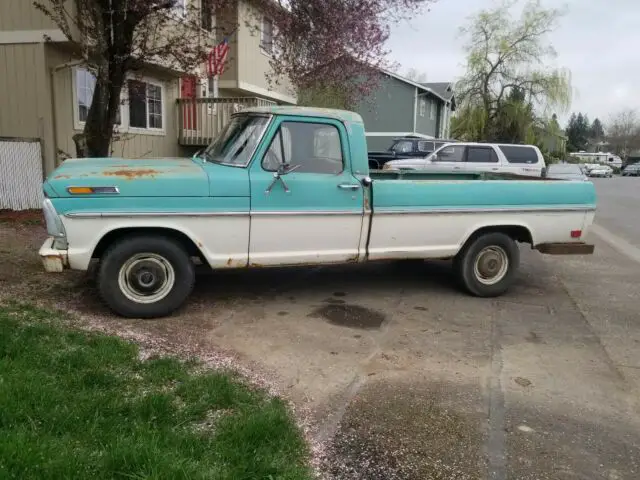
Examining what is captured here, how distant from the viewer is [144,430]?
3227 millimetres

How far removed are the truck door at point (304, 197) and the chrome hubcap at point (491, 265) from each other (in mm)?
1673

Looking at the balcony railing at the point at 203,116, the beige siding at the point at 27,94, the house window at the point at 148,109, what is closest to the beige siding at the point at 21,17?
the beige siding at the point at 27,94

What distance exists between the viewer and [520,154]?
19312 mm

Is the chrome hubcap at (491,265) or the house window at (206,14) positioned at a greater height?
the house window at (206,14)

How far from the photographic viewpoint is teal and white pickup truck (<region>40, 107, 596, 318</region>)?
201 inches

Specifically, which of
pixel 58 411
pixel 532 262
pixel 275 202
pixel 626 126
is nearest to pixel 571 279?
pixel 532 262

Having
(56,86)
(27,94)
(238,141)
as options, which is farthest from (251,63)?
(238,141)

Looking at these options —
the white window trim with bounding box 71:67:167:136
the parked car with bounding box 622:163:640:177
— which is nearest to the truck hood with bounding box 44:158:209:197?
the white window trim with bounding box 71:67:167:136

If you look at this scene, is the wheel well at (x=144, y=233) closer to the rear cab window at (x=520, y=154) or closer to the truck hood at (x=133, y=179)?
the truck hood at (x=133, y=179)

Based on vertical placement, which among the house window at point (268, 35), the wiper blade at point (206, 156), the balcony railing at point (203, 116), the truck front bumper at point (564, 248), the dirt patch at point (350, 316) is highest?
the house window at point (268, 35)

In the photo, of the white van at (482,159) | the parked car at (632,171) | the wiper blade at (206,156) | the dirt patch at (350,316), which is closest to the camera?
the dirt patch at (350,316)

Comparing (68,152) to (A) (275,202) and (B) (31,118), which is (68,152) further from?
(A) (275,202)

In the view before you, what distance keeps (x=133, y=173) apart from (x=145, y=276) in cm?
97

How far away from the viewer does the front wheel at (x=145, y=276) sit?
5273 millimetres
